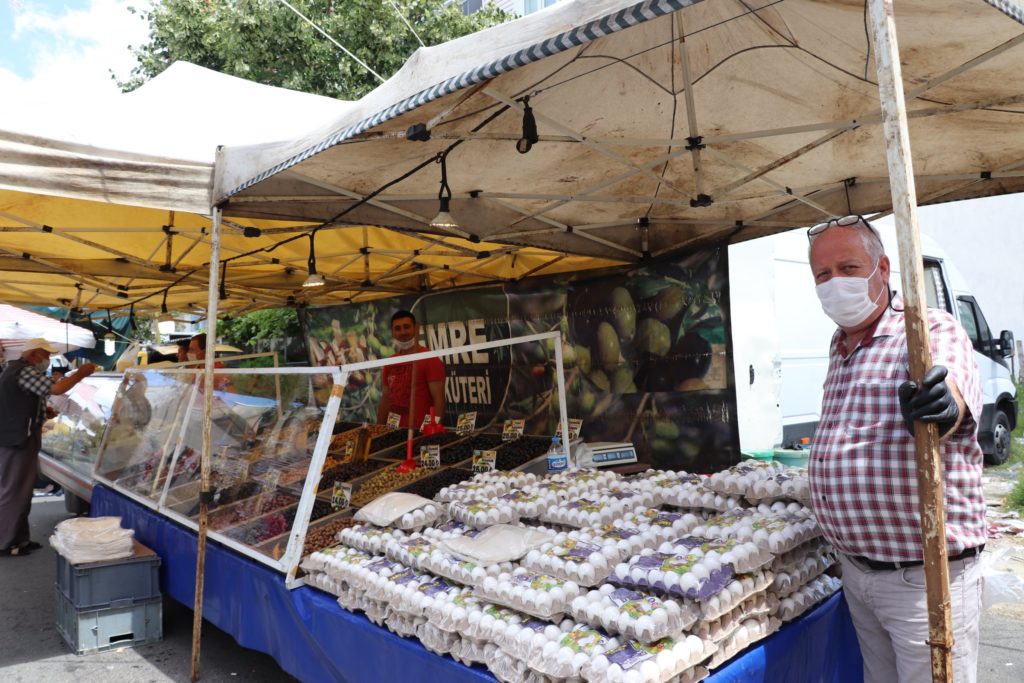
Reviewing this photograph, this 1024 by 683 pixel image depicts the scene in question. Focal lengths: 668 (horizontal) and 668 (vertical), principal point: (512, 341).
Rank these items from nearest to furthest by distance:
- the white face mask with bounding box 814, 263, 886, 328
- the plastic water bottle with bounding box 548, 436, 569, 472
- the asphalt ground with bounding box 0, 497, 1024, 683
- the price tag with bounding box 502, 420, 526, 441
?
1. the white face mask with bounding box 814, 263, 886, 328
2. the asphalt ground with bounding box 0, 497, 1024, 683
3. the plastic water bottle with bounding box 548, 436, 569, 472
4. the price tag with bounding box 502, 420, 526, 441

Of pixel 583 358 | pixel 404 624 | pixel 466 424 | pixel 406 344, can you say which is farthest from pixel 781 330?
pixel 404 624

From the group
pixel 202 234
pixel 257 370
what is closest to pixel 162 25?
pixel 202 234

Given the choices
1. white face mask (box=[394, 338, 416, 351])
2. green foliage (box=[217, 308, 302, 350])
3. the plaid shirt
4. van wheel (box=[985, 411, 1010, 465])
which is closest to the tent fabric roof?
the plaid shirt

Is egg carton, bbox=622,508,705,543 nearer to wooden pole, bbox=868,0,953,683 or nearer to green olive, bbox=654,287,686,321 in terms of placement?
wooden pole, bbox=868,0,953,683

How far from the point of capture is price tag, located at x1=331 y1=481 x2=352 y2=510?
3.74 m

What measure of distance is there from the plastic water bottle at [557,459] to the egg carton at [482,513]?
1.00 m

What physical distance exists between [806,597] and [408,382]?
12.4ft

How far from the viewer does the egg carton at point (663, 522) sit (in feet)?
9.15

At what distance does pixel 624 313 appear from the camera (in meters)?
6.20

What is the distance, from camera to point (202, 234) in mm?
5375

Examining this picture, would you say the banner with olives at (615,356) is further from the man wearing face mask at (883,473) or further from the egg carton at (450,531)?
the man wearing face mask at (883,473)

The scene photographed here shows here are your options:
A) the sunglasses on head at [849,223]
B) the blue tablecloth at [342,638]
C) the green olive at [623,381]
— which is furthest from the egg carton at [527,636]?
the green olive at [623,381]

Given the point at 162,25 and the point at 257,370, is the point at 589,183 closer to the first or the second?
the point at 257,370

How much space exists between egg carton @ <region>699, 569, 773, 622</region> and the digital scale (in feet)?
7.77
